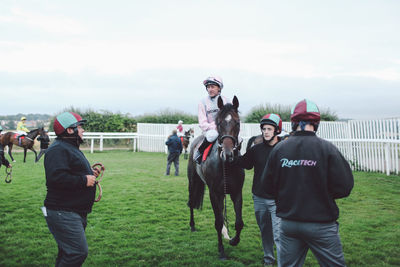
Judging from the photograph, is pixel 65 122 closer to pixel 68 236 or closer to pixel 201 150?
pixel 68 236

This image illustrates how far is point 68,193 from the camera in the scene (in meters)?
3.14

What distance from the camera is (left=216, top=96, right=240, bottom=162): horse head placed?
13.9 feet

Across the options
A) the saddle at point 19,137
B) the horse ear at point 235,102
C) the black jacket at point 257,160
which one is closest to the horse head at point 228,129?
the horse ear at point 235,102

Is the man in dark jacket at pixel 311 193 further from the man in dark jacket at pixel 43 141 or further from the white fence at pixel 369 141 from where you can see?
the man in dark jacket at pixel 43 141

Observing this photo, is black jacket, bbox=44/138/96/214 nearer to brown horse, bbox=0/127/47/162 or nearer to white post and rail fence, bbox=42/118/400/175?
white post and rail fence, bbox=42/118/400/175

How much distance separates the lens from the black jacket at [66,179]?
301cm

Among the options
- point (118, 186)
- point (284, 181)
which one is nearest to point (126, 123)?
point (118, 186)

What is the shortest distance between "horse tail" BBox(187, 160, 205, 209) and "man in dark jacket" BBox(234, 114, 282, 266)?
2122 millimetres

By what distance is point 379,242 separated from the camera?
16.9 ft

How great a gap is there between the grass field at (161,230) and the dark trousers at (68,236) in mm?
1603

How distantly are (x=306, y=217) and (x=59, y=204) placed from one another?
230cm

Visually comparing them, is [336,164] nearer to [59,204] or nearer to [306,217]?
[306,217]

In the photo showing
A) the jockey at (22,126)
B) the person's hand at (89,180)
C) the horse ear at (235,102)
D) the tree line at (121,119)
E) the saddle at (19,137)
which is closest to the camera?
the person's hand at (89,180)

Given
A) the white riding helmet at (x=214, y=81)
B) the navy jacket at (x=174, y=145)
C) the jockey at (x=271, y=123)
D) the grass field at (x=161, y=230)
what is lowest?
the grass field at (x=161, y=230)
